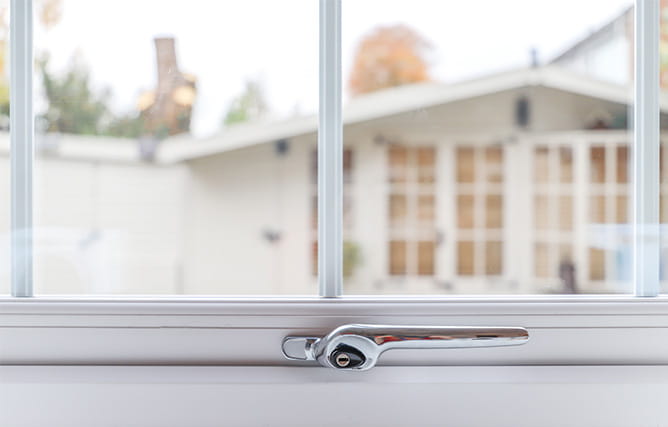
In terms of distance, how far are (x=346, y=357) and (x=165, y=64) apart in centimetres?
55

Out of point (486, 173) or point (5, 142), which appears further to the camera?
point (486, 173)

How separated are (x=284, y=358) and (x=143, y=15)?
78 cm

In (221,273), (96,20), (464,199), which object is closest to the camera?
(96,20)

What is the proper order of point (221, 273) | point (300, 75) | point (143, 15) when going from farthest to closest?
point (221, 273) < point (300, 75) < point (143, 15)

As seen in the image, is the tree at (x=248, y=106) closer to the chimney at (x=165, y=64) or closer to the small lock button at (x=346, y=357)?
the chimney at (x=165, y=64)

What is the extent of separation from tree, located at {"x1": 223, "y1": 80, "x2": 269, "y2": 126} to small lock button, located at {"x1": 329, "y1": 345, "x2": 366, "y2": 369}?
2.51 metres

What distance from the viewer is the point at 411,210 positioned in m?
3.92

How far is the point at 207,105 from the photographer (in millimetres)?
2502

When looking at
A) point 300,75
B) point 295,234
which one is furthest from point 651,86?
point 295,234

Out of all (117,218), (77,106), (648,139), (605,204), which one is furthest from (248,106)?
(648,139)

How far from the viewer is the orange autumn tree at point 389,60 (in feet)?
8.08

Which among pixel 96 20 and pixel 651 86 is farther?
pixel 96 20

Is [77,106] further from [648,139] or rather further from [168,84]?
[648,139]

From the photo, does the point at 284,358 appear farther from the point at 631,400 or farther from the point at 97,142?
the point at 97,142
